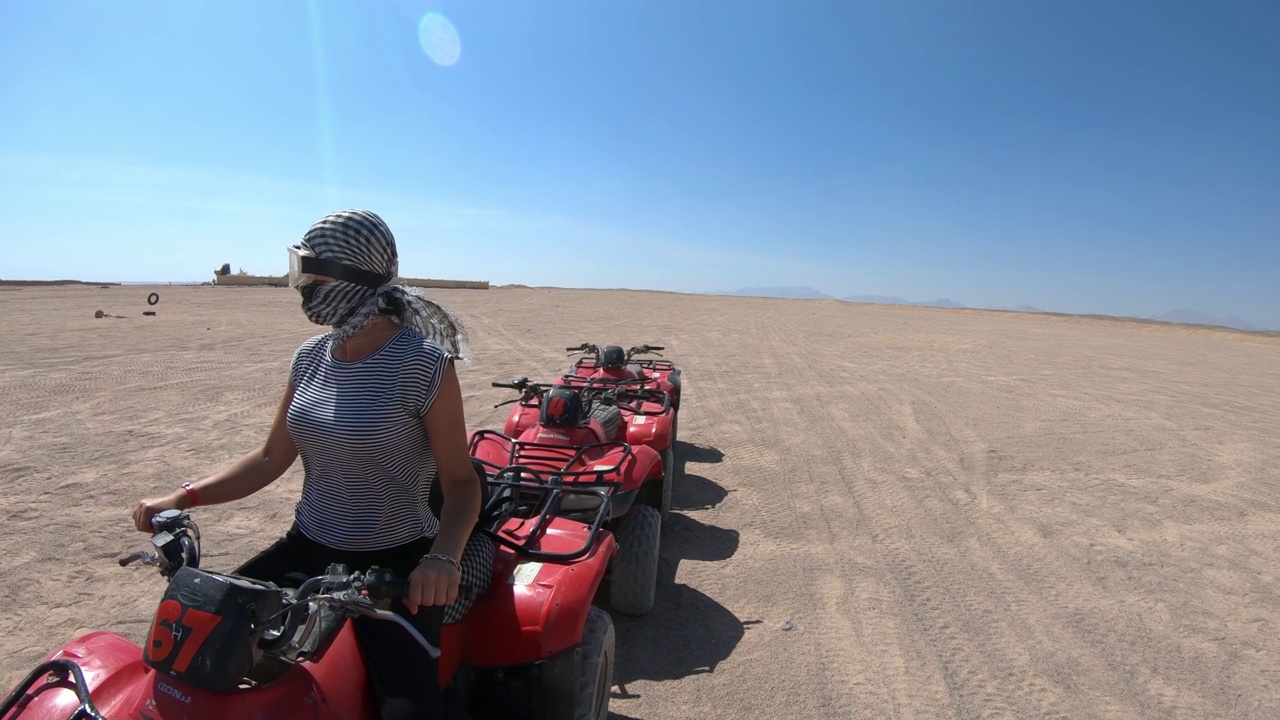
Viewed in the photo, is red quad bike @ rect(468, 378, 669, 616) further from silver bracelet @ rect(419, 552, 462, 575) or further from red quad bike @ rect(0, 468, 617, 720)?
silver bracelet @ rect(419, 552, 462, 575)

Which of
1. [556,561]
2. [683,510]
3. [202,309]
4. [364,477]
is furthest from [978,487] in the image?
[202,309]

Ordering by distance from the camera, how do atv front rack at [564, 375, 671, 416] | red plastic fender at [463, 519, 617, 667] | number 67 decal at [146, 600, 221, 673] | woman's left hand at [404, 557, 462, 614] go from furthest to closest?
atv front rack at [564, 375, 671, 416] < red plastic fender at [463, 519, 617, 667] < woman's left hand at [404, 557, 462, 614] < number 67 decal at [146, 600, 221, 673]

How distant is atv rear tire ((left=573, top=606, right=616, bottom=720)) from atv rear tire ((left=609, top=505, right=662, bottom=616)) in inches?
41.8

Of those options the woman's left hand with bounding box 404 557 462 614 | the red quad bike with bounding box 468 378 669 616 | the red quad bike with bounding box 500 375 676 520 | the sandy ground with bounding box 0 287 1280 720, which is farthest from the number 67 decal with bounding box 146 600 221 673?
the red quad bike with bounding box 500 375 676 520

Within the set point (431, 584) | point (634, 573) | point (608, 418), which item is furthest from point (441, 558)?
point (608, 418)

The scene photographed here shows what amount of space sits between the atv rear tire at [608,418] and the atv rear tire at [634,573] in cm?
126

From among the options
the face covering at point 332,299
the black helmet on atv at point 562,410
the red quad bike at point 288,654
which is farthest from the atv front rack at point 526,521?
the black helmet on atv at point 562,410

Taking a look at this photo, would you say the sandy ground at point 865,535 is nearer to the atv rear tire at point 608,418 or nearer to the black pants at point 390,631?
the atv rear tire at point 608,418

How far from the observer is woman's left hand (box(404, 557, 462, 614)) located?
1733mm

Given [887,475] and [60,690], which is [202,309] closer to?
[887,475]

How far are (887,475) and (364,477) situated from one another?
18.8 feet

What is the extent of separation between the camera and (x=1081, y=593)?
438cm

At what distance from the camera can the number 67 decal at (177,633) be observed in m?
1.46

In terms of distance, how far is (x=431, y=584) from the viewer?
175 cm
